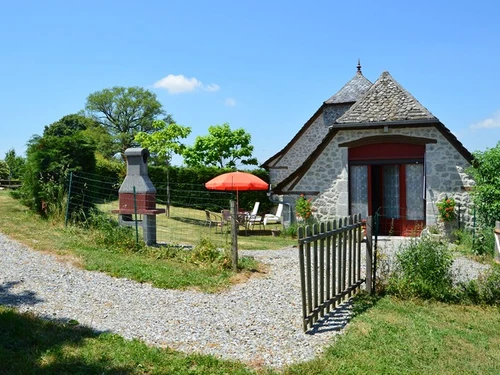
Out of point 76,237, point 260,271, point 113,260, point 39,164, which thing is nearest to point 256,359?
point 260,271

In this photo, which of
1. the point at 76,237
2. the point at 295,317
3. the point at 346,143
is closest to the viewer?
the point at 295,317

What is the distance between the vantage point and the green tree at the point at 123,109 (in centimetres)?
6047

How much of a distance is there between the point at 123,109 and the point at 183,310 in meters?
57.6

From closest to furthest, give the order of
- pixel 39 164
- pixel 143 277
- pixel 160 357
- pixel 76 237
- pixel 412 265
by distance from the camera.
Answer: pixel 160 357 < pixel 412 265 < pixel 143 277 < pixel 76 237 < pixel 39 164

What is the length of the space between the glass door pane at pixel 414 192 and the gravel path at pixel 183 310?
22.9 ft

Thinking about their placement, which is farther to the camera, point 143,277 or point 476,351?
point 143,277

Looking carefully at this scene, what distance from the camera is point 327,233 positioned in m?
6.56

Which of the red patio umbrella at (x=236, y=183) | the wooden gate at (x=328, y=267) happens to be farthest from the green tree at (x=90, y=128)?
the wooden gate at (x=328, y=267)

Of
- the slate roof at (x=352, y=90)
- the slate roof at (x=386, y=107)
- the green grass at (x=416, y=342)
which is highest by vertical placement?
the slate roof at (x=352, y=90)

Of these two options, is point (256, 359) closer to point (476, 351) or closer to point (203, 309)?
point (203, 309)

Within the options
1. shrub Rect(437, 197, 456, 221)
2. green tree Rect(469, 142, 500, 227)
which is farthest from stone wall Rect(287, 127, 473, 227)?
green tree Rect(469, 142, 500, 227)

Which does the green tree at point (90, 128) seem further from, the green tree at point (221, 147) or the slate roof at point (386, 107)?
the slate roof at point (386, 107)

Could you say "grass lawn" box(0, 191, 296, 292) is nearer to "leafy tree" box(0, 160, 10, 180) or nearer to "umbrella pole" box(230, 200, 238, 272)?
"umbrella pole" box(230, 200, 238, 272)

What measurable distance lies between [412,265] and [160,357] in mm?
4334
